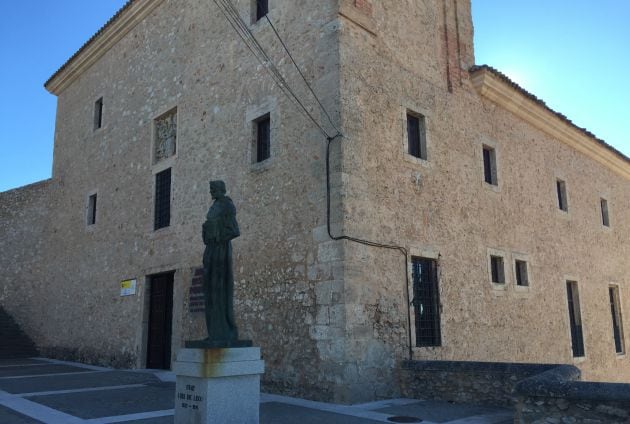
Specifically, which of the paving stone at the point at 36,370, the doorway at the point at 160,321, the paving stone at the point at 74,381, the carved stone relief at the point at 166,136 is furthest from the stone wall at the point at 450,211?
the paving stone at the point at 36,370

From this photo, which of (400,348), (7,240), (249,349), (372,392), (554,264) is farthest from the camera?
(7,240)

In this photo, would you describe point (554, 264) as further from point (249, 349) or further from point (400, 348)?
point (249, 349)

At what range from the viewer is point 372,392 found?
7.87 m

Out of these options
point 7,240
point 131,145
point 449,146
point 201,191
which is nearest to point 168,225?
point 201,191

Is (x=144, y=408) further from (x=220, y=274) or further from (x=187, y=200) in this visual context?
(x=187, y=200)

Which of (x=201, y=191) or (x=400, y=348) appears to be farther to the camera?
(x=201, y=191)

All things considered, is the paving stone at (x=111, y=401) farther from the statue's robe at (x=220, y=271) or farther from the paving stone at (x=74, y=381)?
the statue's robe at (x=220, y=271)

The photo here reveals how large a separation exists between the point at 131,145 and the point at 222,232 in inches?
350

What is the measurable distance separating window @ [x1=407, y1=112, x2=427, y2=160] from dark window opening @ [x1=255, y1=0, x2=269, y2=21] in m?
3.57

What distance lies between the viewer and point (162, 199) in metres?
12.5

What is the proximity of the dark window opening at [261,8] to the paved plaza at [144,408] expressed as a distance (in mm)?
7301

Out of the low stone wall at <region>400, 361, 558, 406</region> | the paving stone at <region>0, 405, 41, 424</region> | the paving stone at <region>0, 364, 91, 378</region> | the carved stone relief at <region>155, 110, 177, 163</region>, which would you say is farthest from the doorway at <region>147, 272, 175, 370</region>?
the low stone wall at <region>400, 361, 558, 406</region>

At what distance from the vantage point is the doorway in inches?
459

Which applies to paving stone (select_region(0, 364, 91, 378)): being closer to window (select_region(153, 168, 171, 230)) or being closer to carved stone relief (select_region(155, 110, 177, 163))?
window (select_region(153, 168, 171, 230))
